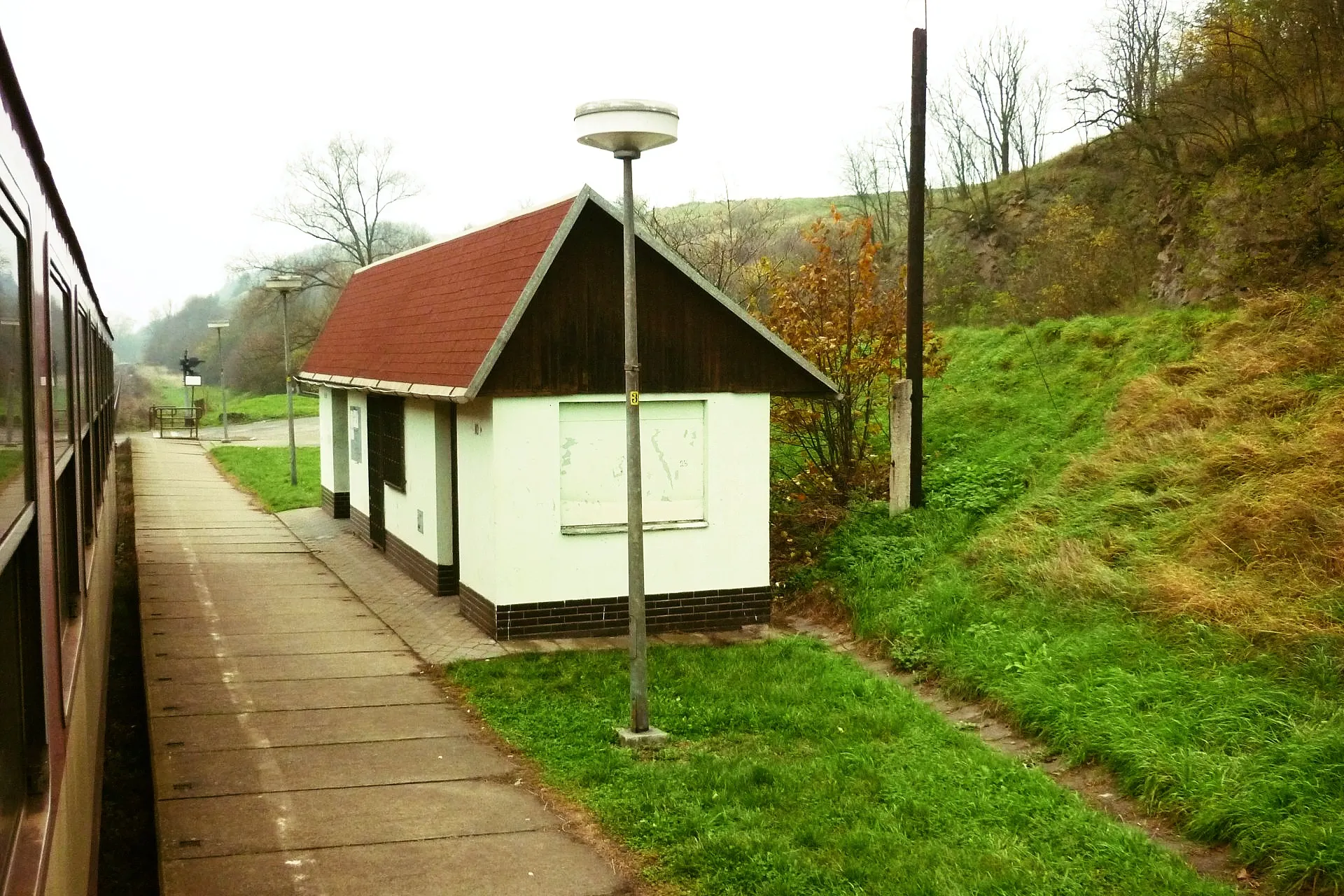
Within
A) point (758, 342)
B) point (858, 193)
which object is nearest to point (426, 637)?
point (758, 342)

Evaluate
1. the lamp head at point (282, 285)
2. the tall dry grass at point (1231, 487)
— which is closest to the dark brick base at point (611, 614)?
the tall dry grass at point (1231, 487)

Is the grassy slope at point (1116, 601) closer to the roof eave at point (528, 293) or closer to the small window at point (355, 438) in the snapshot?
the roof eave at point (528, 293)

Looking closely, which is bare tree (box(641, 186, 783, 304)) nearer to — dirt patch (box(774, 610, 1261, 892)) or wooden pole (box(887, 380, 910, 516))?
wooden pole (box(887, 380, 910, 516))

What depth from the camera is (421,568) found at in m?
13.8

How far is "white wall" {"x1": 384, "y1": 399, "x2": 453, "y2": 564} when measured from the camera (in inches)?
506

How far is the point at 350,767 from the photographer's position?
25.0 ft

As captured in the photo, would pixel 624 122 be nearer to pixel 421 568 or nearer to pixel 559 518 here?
pixel 559 518

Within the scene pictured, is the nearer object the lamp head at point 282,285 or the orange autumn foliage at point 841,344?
the orange autumn foliage at point 841,344

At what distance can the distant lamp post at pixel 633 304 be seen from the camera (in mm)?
7352

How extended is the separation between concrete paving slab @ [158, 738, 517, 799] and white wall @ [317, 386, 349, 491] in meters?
11.5

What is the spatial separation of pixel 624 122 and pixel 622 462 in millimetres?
4584

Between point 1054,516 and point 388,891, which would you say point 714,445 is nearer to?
point 1054,516

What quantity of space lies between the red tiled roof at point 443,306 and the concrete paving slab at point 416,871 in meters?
5.14

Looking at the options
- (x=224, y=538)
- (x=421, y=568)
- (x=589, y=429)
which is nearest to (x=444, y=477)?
(x=421, y=568)
